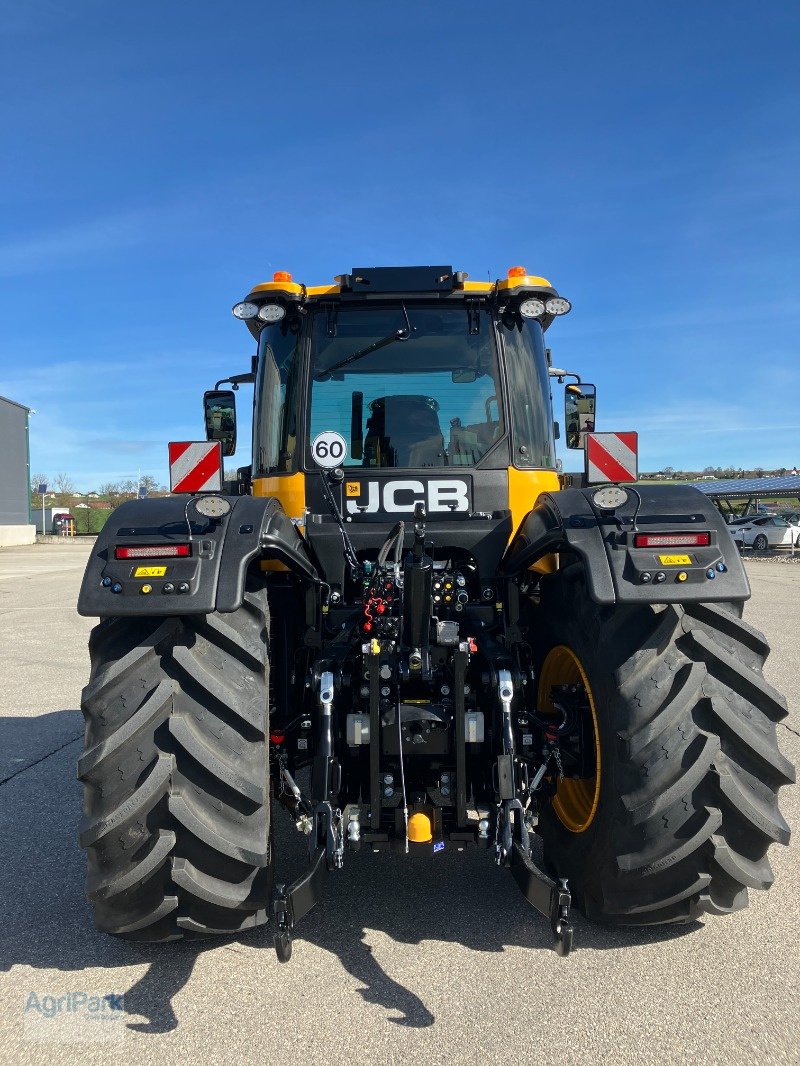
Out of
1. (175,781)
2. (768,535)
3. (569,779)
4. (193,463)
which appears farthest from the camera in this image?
(768,535)

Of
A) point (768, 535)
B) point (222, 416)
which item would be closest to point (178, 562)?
point (222, 416)

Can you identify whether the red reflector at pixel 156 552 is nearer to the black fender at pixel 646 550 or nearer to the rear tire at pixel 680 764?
the black fender at pixel 646 550

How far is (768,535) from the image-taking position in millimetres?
34688

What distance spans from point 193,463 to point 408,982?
2.36m

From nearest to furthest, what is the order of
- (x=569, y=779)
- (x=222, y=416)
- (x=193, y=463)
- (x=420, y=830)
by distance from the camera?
(x=420, y=830) → (x=569, y=779) → (x=193, y=463) → (x=222, y=416)

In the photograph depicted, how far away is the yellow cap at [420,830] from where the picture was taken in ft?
9.98

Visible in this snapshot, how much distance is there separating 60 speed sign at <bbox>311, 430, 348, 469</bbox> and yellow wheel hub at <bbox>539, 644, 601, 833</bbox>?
1339 mm

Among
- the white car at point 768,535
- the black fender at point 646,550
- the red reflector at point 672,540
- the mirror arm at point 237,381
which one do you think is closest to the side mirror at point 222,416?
the mirror arm at point 237,381

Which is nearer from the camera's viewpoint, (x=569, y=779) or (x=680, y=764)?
(x=680, y=764)

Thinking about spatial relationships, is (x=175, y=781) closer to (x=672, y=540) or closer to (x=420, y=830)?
(x=420, y=830)

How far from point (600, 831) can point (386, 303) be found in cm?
259

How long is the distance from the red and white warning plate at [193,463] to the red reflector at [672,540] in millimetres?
1972

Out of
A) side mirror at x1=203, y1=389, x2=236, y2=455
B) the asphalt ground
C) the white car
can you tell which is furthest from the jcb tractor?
the white car

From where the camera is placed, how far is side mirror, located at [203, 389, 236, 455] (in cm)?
477
